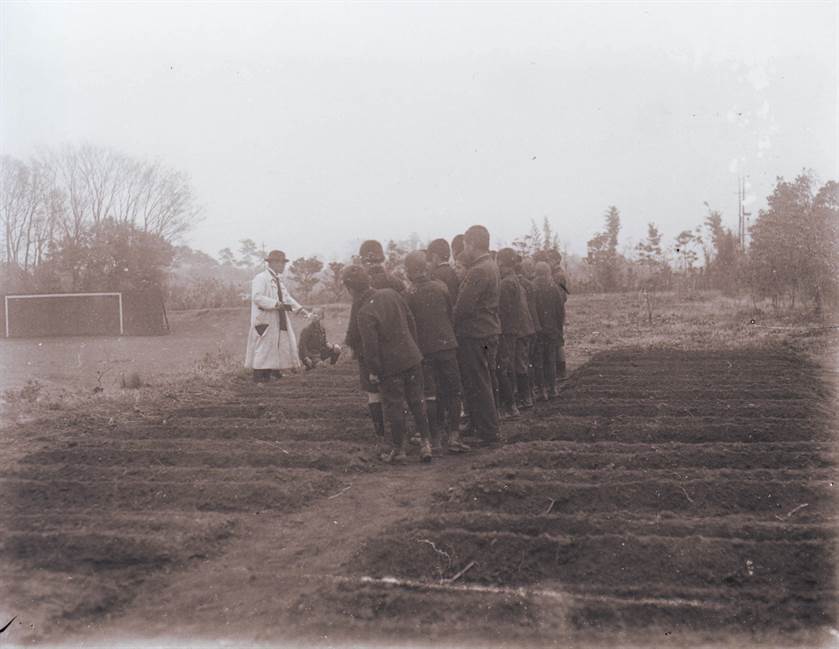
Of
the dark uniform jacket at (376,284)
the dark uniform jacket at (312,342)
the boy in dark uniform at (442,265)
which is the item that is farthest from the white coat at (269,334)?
the dark uniform jacket at (376,284)

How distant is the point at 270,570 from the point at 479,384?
2617mm

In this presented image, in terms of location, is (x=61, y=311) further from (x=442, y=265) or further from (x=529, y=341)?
(x=442, y=265)

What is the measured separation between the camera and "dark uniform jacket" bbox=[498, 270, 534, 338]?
21.2 feet

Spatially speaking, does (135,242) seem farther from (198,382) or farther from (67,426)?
(67,426)

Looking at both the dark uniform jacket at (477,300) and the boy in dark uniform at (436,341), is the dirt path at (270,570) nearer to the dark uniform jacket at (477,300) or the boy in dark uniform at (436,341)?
the boy in dark uniform at (436,341)

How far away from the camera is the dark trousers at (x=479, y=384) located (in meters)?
5.57

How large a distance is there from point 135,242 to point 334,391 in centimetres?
1358

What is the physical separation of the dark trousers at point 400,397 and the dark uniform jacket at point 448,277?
3.08 ft

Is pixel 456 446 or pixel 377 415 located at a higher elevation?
pixel 377 415

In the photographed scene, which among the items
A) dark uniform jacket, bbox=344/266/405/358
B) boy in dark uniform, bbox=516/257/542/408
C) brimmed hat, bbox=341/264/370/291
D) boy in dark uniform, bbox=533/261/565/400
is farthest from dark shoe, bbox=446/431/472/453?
boy in dark uniform, bbox=533/261/565/400

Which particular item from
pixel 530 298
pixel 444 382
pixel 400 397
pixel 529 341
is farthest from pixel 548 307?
pixel 400 397

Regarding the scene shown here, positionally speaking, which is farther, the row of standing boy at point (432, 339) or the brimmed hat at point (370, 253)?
the brimmed hat at point (370, 253)

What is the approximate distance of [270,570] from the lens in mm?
3287

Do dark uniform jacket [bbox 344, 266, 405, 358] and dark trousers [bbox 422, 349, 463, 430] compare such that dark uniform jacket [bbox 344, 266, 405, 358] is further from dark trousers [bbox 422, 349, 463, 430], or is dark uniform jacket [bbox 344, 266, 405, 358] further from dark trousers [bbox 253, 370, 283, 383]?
dark trousers [bbox 253, 370, 283, 383]
